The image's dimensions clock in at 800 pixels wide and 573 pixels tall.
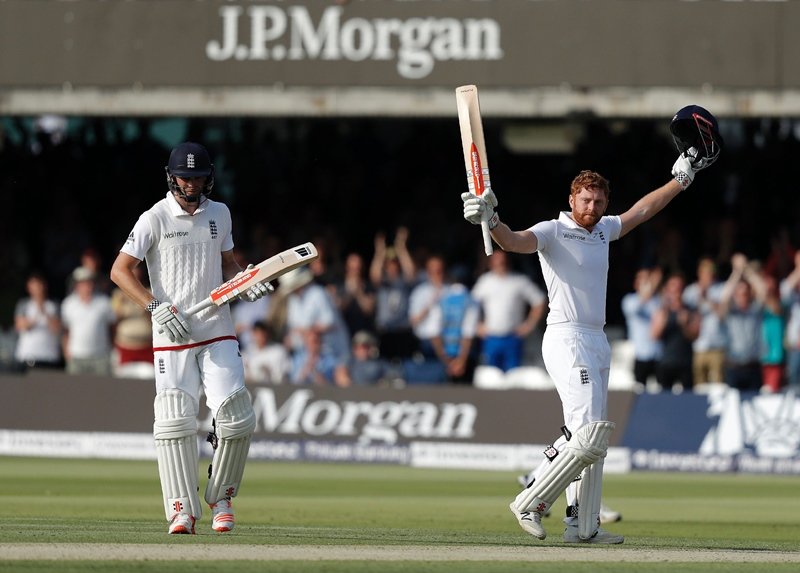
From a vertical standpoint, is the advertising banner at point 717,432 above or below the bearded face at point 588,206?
→ below

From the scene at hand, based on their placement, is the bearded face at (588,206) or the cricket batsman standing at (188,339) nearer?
the cricket batsman standing at (188,339)

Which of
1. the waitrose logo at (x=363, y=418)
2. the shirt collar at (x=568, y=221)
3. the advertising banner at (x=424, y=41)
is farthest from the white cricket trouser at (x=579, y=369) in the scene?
the advertising banner at (x=424, y=41)

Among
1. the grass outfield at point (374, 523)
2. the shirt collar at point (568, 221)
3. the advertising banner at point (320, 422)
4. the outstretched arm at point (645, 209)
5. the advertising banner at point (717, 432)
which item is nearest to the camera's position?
the grass outfield at point (374, 523)

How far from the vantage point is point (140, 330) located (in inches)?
643

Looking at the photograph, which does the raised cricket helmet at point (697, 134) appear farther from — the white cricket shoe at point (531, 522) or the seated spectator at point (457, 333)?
the seated spectator at point (457, 333)

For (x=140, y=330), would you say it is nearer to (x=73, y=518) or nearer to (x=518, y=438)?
(x=518, y=438)

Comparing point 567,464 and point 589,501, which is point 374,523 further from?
point 567,464

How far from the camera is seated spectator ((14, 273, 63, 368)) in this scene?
16.7 m

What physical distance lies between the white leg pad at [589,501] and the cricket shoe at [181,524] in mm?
1912

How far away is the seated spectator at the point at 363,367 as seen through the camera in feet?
53.8

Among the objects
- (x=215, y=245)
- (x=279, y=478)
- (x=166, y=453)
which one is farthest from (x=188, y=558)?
(x=279, y=478)

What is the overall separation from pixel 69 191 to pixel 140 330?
3.52 m

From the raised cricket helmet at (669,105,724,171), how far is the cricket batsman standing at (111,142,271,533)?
2.32 meters

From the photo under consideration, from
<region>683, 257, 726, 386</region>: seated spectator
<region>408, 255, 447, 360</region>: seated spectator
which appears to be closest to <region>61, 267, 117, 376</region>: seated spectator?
<region>408, 255, 447, 360</region>: seated spectator
